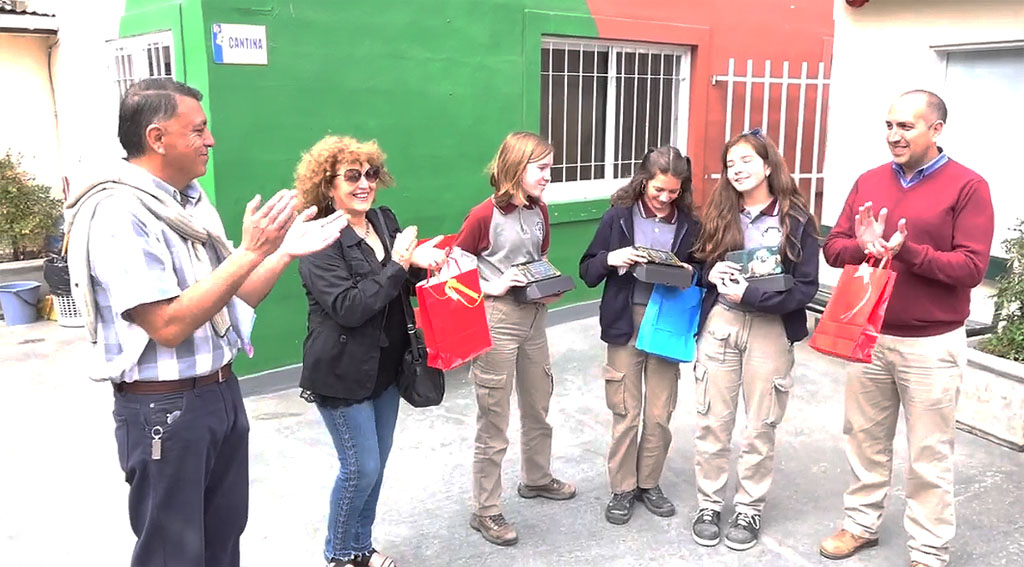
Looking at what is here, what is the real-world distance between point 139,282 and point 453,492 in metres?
2.31

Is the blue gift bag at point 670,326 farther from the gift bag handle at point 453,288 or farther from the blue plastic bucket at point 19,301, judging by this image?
the blue plastic bucket at point 19,301

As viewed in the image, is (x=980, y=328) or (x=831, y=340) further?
(x=980, y=328)

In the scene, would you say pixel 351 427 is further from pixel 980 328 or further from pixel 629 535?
pixel 980 328

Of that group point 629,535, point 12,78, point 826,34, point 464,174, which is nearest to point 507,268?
point 629,535

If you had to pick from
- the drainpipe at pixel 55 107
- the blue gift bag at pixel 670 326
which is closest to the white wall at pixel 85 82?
the drainpipe at pixel 55 107

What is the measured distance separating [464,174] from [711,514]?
3.46 metres

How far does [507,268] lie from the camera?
3463mm

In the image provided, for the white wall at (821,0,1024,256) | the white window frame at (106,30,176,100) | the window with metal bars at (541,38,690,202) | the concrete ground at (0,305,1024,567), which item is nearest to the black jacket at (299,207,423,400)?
the concrete ground at (0,305,1024,567)

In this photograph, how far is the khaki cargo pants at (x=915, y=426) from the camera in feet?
9.97

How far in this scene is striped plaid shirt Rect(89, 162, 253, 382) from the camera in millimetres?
1972

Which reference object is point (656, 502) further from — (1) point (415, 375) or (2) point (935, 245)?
(2) point (935, 245)

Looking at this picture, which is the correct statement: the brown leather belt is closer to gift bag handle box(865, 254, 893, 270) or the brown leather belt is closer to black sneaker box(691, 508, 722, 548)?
black sneaker box(691, 508, 722, 548)

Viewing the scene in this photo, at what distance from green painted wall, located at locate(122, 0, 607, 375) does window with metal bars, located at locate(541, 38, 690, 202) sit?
29 centimetres

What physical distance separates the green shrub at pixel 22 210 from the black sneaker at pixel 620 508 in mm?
6496
